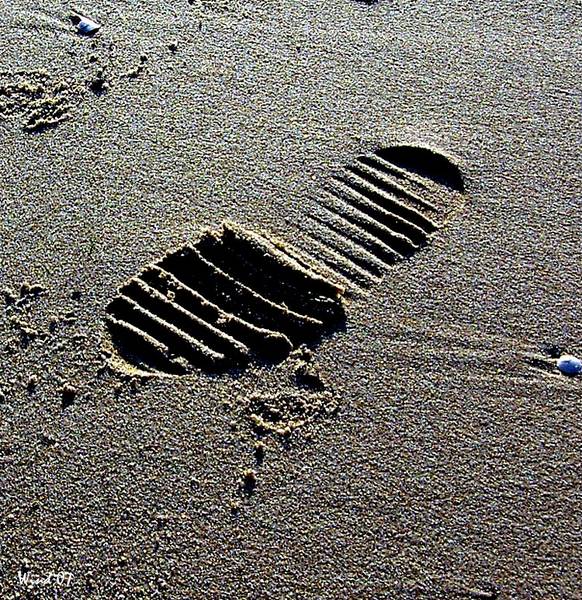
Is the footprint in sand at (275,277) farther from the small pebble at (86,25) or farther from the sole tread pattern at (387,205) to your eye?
the small pebble at (86,25)

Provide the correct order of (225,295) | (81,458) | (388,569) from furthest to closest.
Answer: (225,295), (81,458), (388,569)

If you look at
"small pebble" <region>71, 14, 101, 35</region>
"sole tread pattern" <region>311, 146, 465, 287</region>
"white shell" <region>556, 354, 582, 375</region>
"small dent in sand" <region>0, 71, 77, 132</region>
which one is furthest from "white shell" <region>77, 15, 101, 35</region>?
"white shell" <region>556, 354, 582, 375</region>

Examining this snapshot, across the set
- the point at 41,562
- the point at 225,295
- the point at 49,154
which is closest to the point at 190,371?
the point at 225,295

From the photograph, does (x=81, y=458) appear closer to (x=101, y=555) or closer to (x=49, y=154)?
(x=101, y=555)

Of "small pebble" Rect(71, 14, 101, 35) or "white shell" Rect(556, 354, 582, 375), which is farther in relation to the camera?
"small pebble" Rect(71, 14, 101, 35)

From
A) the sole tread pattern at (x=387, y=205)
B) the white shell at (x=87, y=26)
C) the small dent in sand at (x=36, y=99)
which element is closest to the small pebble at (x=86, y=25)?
the white shell at (x=87, y=26)

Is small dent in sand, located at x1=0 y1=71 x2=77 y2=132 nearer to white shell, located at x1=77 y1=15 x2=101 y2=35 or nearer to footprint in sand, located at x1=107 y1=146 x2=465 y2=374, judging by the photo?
white shell, located at x1=77 y1=15 x2=101 y2=35

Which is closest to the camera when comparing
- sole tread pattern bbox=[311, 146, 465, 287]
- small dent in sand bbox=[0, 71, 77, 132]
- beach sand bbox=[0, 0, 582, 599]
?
beach sand bbox=[0, 0, 582, 599]
